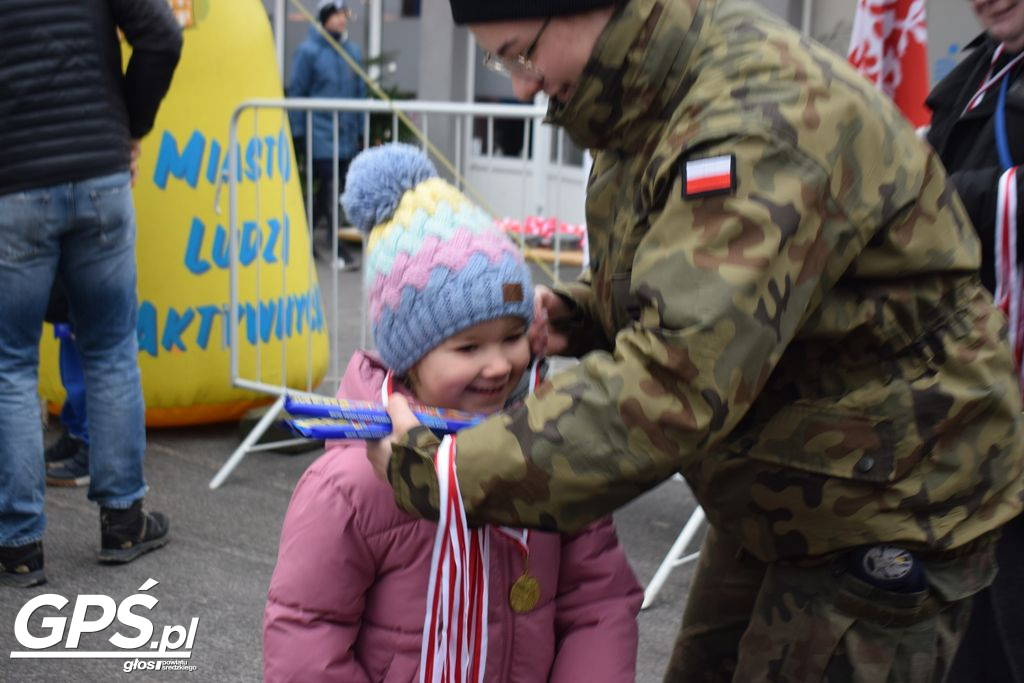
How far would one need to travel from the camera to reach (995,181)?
2410 mm

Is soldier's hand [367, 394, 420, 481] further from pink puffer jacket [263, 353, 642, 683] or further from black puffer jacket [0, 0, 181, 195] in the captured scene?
black puffer jacket [0, 0, 181, 195]

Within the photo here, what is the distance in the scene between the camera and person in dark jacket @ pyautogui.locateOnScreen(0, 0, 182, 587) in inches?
149

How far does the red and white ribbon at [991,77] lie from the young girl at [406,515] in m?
1.20

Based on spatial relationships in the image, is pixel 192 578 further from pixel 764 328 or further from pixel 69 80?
pixel 764 328

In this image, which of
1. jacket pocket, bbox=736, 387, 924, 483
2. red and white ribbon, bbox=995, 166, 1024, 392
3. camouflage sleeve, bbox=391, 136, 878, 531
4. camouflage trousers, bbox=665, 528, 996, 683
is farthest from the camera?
red and white ribbon, bbox=995, 166, 1024, 392

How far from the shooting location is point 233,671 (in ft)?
11.0

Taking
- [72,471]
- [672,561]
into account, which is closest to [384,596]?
[672,561]

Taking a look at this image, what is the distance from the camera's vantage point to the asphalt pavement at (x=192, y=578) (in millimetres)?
3436

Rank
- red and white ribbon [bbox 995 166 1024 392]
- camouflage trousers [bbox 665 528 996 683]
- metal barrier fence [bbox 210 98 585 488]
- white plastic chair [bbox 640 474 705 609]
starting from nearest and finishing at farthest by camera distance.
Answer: camouflage trousers [bbox 665 528 996 683]
red and white ribbon [bbox 995 166 1024 392]
white plastic chair [bbox 640 474 705 609]
metal barrier fence [bbox 210 98 585 488]

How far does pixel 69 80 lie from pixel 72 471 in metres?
1.72

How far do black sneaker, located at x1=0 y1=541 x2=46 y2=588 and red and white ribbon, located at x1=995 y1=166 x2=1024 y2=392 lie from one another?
2.93m

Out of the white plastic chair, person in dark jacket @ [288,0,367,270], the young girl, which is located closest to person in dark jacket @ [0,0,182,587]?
the white plastic chair

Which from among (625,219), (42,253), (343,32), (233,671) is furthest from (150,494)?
(343,32)

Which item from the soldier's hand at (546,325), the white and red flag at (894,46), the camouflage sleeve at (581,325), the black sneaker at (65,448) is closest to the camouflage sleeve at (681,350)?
the soldier's hand at (546,325)
